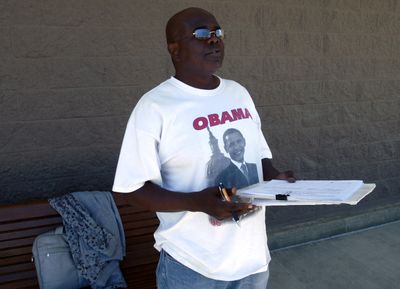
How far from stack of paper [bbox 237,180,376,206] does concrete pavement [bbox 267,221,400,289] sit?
2.21 m

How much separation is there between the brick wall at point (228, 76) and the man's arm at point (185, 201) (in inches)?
67.4

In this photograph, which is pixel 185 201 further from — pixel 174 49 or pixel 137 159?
pixel 174 49

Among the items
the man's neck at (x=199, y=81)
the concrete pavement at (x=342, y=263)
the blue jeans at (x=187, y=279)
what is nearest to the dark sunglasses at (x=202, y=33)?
the man's neck at (x=199, y=81)

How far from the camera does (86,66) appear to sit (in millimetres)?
3104

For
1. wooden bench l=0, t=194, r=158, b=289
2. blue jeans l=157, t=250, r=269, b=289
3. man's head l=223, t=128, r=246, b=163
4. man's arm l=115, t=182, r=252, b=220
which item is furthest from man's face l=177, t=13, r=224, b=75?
wooden bench l=0, t=194, r=158, b=289

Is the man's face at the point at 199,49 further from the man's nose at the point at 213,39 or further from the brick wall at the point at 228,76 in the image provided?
the brick wall at the point at 228,76

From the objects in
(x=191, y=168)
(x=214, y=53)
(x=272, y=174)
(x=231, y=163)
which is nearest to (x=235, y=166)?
(x=231, y=163)

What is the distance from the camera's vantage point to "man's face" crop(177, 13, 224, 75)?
5.21ft

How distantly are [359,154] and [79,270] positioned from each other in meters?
3.14

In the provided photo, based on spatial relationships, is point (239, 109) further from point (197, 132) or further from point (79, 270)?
point (79, 270)

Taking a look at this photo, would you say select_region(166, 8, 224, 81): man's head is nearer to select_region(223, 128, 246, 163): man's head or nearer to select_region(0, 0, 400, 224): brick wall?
select_region(223, 128, 246, 163): man's head

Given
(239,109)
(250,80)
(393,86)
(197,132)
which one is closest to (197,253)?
(197,132)

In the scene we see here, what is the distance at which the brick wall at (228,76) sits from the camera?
2959 millimetres

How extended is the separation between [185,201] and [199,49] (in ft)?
1.77
